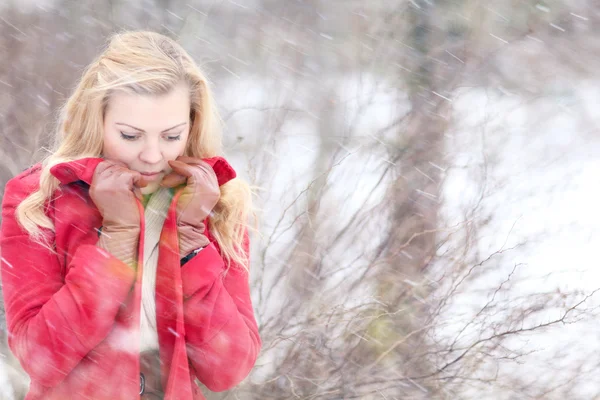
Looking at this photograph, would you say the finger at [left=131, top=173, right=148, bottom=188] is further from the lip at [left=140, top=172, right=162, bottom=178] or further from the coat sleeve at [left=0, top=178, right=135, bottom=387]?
the coat sleeve at [left=0, top=178, right=135, bottom=387]

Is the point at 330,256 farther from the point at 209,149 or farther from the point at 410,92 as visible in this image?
the point at 209,149

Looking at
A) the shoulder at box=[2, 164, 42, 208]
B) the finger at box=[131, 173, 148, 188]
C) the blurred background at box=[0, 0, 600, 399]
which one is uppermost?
the finger at box=[131, 173, 148, 188]

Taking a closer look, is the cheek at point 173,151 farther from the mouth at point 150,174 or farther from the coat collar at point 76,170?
the coat collar at point 76,170

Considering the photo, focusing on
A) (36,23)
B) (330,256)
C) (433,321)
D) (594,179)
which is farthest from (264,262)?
(594,179)

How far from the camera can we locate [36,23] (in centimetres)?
422

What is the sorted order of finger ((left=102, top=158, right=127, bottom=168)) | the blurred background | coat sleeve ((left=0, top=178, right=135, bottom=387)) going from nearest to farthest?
1. coat sleeve ((left=0, top=178, right=135, bottom=387))
2. finger ((left=102, top=158, right=127, bottom=168))
3. the blurred background

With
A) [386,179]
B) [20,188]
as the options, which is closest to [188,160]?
[20,188]

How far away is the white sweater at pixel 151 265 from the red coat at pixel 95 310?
36mm

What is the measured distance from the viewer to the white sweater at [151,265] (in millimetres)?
2068

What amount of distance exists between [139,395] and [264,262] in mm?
1969

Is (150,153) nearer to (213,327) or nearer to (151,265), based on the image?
(151,265)

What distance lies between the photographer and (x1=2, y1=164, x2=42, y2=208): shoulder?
2047 mm

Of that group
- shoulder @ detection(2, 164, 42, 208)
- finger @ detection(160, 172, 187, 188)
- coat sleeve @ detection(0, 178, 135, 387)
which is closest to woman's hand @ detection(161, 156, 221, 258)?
finger @ detection(160, 172, 187, 188)

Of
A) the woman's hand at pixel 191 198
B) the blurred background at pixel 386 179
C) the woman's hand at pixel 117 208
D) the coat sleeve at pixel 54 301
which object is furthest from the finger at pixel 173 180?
the blurred background at pixel 386 179
